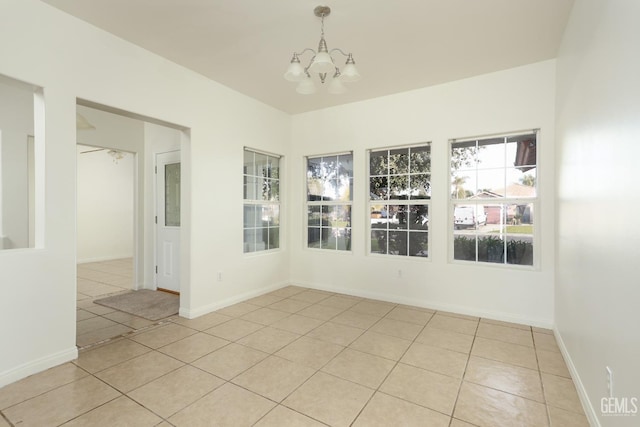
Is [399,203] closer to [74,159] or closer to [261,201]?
[261,201]

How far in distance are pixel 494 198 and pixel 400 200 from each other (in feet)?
3.76

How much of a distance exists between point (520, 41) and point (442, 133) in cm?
121

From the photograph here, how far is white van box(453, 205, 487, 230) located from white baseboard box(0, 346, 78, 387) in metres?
4.17

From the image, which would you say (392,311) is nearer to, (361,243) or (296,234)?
(361,243)

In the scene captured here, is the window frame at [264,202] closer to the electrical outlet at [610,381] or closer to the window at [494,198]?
the window at [494,198]

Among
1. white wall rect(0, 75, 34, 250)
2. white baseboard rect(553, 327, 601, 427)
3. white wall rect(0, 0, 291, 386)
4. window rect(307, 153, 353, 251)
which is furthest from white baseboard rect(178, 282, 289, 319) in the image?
white baseboard rect(553, 327, 601, 427)

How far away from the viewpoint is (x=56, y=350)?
245 centimetres

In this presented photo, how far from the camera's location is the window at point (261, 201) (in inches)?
177

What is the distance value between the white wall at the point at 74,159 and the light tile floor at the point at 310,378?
373mm

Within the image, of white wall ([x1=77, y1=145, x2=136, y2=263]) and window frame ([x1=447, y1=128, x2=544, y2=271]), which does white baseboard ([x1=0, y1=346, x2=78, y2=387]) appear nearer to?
window frame ([x1=447, y1=128, x2=544, y2=271])

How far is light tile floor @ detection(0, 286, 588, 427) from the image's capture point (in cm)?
187

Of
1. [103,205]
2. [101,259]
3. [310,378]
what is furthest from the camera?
[103,205]

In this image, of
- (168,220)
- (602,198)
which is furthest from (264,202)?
(602,198)

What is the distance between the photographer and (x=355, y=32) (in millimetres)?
2768
